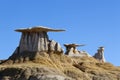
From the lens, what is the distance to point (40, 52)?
433ft

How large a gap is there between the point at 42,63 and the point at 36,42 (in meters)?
5.94

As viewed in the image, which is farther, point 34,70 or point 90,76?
point 90,76

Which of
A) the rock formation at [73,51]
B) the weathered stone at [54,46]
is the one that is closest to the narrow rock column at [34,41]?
the weathered stone at [54,46]

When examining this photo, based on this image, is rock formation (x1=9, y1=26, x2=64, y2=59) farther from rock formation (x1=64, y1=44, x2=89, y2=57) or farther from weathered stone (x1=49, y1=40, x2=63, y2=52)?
rock formation (x1=64, y1=44, x2=89, y2=57)

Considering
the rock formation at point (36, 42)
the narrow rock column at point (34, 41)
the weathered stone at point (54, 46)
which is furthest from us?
the weathered stone at point (54, 46)

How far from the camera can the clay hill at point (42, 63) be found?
402 ft

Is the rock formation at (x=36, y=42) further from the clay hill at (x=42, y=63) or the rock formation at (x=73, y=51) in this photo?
the rock formation at (x=73, y=51)

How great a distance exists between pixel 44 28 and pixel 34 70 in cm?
1235

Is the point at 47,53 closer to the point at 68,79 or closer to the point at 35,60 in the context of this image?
the point at 35,60

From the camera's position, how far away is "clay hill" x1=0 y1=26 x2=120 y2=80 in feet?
402

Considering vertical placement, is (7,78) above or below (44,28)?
below

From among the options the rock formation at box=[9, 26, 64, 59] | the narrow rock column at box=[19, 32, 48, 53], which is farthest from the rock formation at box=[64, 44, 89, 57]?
the narrow rock column at box=[19, 32, 48, 53]

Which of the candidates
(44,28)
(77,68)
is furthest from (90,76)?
(44,28)

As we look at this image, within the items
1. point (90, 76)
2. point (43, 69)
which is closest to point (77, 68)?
point (90, 76)
